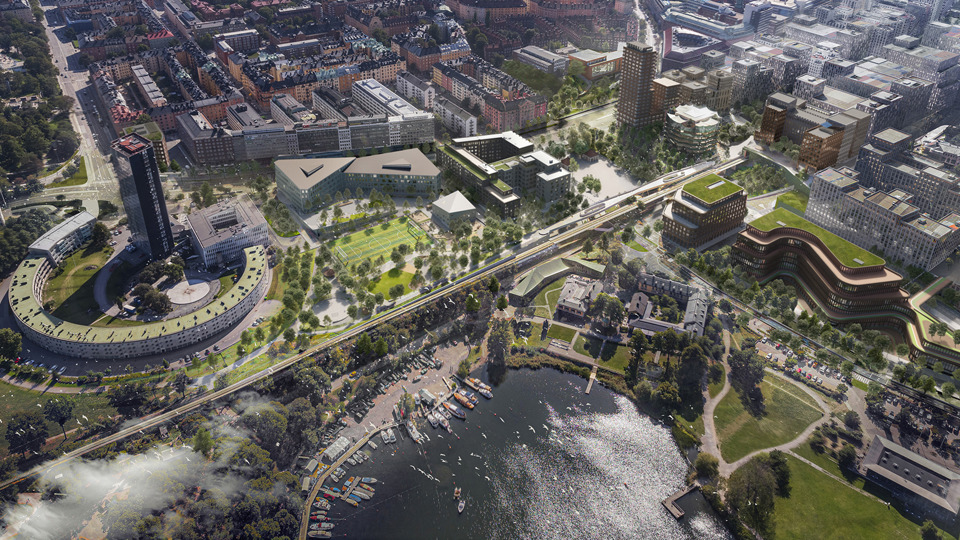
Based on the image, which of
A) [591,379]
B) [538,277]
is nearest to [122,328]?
[538,277]

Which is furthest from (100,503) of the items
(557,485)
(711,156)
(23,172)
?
(711,156)

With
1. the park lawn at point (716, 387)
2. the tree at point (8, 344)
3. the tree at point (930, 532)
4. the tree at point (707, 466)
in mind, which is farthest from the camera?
the tree at point (8, 344)

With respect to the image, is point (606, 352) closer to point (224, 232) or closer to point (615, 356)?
point (615, 356)

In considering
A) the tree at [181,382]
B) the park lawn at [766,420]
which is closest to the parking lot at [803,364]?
the park lawn at [766,420]

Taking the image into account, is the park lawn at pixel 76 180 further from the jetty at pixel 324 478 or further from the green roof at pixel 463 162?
the jetty at pixel 324 478

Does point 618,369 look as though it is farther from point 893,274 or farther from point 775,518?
point 893,274

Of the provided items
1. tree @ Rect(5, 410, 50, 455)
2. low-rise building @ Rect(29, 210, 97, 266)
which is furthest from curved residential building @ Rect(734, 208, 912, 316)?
low-rise building @ Rect(29, 210, 97, 266)
